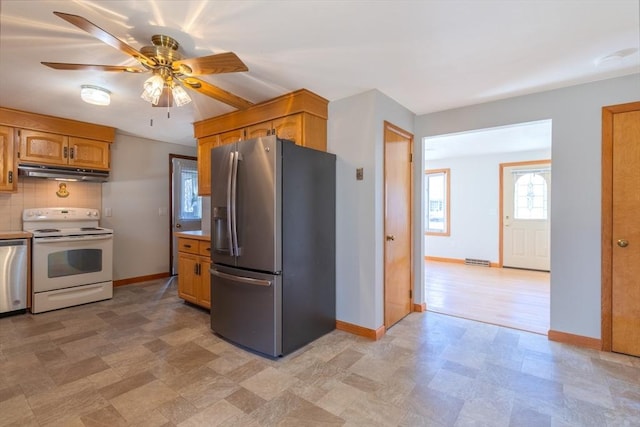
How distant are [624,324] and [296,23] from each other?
135 inches

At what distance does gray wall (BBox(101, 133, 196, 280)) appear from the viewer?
4.45 metres

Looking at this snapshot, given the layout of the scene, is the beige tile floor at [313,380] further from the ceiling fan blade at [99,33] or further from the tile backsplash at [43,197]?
the ceiling fan blade at [99,33]

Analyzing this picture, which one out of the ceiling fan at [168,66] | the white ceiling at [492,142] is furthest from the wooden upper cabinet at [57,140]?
the white ceiling at [492,142]

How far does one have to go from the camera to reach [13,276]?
3254 millimetres

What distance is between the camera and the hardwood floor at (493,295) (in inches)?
130

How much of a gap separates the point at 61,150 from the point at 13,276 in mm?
1560

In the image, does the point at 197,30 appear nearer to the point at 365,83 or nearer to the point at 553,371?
the point at 365,83

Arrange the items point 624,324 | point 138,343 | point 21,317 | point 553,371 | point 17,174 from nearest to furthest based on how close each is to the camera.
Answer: point 553,371
point 624,324
point 138,343
point 21,317
point 17,174

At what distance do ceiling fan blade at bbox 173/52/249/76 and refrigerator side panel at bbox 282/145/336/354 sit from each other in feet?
2.35

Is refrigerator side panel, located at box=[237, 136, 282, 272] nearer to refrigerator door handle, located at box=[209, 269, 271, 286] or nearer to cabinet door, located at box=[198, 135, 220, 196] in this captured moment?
refrigerator door handle, located at box=[209, 269, 271, 286]

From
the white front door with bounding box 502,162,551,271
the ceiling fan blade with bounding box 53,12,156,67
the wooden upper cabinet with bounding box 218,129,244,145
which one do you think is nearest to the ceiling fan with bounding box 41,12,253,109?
the ceiling fan blade with bounding box 53,12,156,67

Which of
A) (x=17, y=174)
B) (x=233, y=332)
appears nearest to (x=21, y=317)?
(x=17, y=174)

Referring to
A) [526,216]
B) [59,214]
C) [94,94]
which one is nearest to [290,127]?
[94,94]

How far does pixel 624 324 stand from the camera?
2477 millimetres
